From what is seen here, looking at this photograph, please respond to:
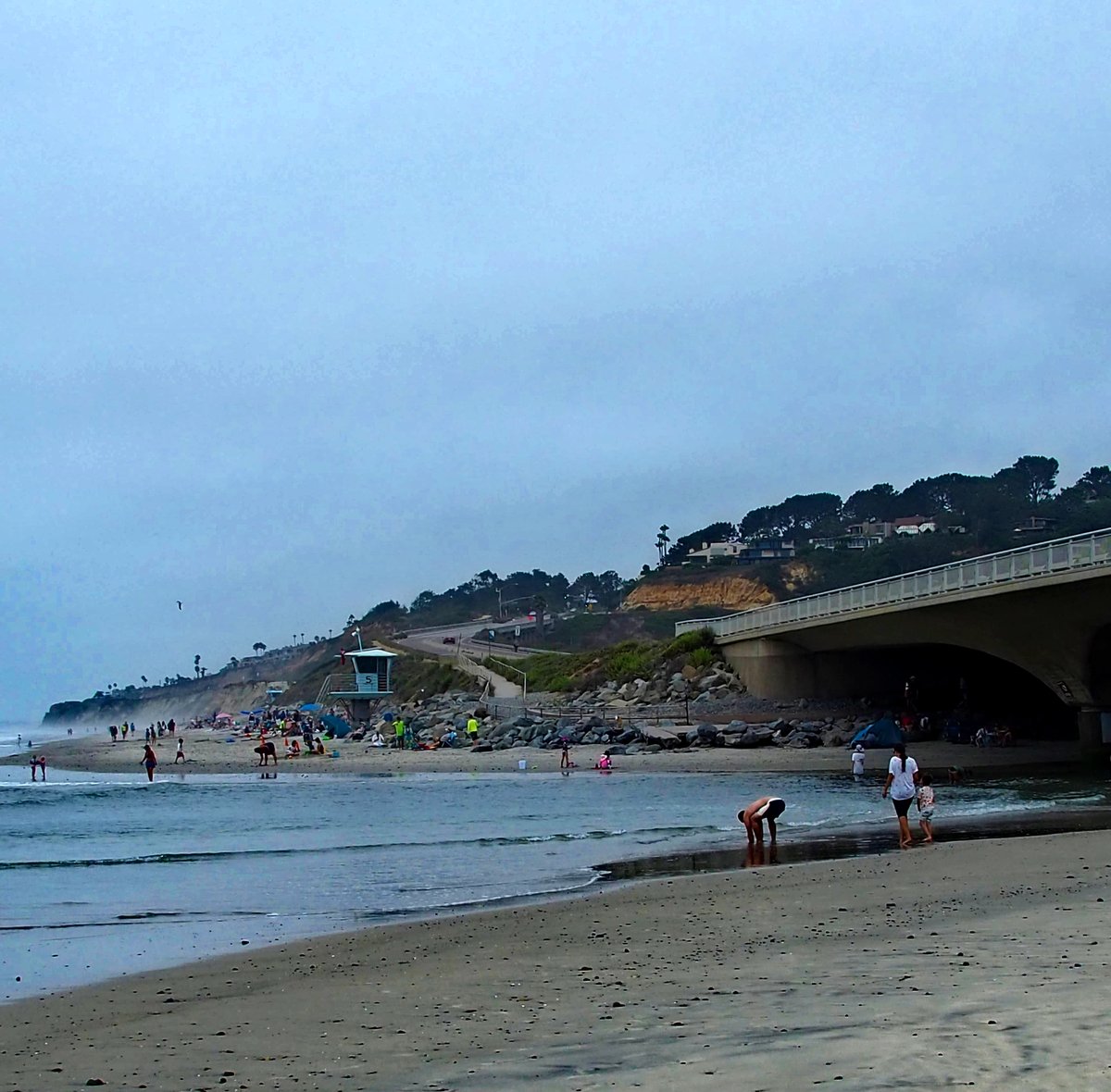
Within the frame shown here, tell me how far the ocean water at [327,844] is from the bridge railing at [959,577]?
7896 millimetres

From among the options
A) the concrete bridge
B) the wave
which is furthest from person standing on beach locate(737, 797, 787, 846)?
the concrete bridge

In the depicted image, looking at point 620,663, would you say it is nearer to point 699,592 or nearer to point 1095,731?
point 1095,731

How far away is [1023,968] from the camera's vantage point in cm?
928

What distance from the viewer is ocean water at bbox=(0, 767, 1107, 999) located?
15.7 m

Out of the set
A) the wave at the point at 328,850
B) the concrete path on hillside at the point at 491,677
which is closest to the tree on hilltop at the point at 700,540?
the concrete path on hillside at the point at 491,677

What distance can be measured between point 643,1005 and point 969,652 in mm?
54123

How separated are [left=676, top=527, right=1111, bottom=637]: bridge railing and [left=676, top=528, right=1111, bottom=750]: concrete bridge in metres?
0.04

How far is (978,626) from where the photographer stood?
47375 mm

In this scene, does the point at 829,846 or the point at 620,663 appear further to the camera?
the point at 620,663

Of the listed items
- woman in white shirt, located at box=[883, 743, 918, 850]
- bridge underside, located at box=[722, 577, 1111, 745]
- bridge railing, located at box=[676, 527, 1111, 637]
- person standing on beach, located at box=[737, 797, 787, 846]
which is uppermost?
bridge railing, located at box=[676, 527, 1111, 637]

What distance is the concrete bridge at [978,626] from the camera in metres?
41.1

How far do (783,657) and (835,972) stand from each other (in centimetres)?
5544

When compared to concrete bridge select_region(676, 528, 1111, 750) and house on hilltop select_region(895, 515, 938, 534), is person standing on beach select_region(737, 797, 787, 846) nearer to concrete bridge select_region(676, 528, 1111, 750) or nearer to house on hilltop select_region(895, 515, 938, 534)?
concrete bridge select_region(676, 528, 1111, 750)

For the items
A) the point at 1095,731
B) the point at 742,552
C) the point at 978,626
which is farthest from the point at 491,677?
the point at 742,552
